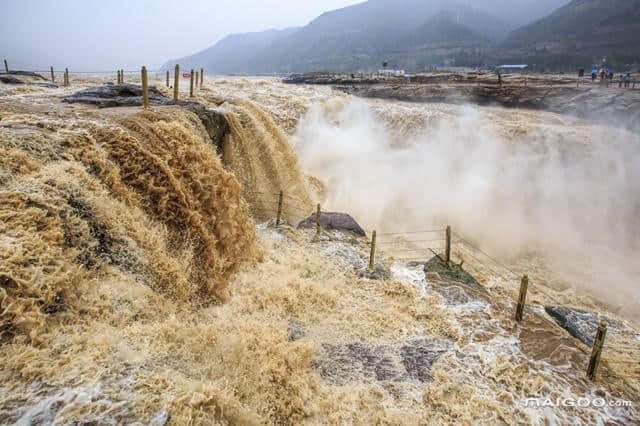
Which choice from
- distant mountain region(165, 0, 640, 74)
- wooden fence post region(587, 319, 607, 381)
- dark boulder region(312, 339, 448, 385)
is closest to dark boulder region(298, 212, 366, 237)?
dark boulder region(312, 339, 448, 385)

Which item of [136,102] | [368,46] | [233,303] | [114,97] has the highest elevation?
[368,46]

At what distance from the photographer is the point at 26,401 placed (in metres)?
3.34

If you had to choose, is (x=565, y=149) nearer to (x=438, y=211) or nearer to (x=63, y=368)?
(x=438, y=211)

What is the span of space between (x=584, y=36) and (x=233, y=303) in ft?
310

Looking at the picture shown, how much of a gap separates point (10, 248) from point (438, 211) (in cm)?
1564

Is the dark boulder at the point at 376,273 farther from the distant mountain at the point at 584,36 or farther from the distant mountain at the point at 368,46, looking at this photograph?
the distant mountain at the point at 368,46

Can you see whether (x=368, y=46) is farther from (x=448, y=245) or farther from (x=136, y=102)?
(x=448, y=245)

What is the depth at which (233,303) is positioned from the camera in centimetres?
725

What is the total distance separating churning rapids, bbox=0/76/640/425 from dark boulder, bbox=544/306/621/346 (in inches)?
14.0

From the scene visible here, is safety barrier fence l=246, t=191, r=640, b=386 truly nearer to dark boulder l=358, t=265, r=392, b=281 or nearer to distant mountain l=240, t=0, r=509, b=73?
dark boulder l=358, t=265, r=392, b=281

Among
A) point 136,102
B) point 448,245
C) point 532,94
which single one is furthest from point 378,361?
point 532,94

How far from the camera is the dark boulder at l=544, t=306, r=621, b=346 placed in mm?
8250

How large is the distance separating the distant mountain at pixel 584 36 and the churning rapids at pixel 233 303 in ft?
179

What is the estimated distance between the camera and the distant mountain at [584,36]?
59812 mm
